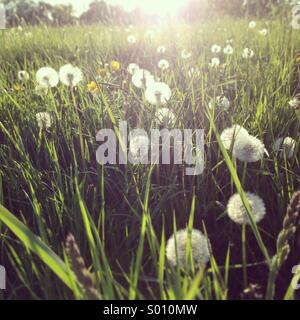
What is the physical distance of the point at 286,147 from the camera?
0.91m

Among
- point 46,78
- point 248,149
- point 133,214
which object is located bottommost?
point 133,214

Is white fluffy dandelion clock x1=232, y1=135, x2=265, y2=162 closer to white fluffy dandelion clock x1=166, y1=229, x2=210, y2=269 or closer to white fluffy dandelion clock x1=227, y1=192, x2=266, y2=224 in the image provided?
white fluffy dandelion clock x1=227, y1=192, x2=266, y2=224

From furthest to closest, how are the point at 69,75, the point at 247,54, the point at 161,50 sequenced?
the point at 161,50 < the point at 247,54 < the point at 69,75

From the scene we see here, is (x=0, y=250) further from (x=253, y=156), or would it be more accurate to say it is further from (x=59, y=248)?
(x=253, y=156)

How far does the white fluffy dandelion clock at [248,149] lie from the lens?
839 mm

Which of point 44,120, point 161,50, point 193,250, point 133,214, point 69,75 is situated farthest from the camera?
point 161,50

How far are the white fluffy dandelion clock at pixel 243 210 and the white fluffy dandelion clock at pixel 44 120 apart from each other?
1.89 feet

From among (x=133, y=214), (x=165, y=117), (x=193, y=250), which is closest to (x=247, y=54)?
(x=165, y=117)

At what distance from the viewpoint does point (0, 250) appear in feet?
2.38

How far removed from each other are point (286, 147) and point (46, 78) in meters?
0.84

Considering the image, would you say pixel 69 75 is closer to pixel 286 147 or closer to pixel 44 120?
pixel 44 120
